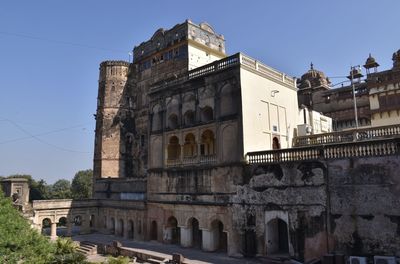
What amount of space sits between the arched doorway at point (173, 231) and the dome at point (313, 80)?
2014 cm

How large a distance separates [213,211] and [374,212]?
8.02 metres

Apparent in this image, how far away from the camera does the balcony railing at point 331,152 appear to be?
13562 millimetres

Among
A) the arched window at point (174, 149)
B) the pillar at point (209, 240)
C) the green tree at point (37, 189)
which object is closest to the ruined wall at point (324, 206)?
the pillar at point (209, 240)

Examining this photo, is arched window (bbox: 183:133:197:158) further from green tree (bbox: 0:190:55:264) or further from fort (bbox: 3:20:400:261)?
green tree (bbox: 0:190:55:264)

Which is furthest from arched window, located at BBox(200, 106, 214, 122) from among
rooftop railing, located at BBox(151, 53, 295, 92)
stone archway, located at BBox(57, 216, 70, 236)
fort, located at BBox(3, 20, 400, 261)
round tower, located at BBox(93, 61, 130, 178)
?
round tower, located at BBox(93, 61, 130, 178)

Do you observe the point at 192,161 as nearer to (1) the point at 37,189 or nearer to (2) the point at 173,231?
(2) the point at 173,231

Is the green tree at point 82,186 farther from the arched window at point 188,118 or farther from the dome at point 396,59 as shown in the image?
the dome at point 396,59

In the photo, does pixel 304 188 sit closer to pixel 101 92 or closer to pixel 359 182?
pixel 359 182

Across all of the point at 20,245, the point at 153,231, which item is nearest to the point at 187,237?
the point at 153,231

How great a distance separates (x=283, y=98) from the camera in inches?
823

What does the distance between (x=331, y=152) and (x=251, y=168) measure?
4.01 m

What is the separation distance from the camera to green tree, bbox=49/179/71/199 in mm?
50031

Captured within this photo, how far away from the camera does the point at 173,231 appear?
2188 centimetres

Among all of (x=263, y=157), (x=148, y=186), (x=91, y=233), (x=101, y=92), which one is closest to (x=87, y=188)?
(x=101, y=92)
